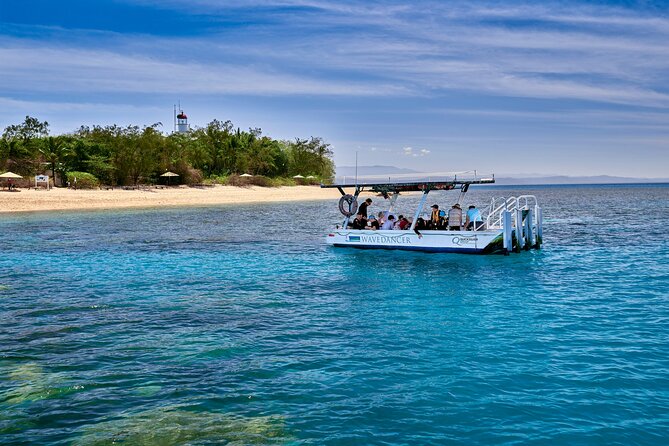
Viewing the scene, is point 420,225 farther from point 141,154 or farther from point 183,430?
point 141,154

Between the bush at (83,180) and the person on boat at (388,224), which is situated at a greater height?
the bush at (83,180)

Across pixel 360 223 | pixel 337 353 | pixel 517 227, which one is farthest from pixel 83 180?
pixel 337 353

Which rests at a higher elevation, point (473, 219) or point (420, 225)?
point (473, 219)

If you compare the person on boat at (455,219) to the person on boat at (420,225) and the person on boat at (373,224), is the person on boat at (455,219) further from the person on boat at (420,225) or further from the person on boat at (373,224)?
the person on boat at (373,224)

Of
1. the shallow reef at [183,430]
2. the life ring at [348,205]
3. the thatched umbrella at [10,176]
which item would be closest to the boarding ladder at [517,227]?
the life ring at [348,205]

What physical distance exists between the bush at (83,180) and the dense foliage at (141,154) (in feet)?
2.80

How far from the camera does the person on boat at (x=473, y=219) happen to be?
2817 centimetres

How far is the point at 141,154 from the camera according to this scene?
298 ft

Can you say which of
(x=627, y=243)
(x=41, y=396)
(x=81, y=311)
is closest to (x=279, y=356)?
(x=41, y=396)

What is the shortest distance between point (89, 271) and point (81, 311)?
831 centimetres

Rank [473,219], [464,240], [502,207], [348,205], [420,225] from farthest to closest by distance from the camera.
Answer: [502,207]
[348,205]
[420,225]
[473,219]
[464,240]

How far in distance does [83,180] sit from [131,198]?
9.64 metres

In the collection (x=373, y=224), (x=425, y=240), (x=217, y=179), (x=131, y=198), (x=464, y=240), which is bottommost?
(x=425, y=240)

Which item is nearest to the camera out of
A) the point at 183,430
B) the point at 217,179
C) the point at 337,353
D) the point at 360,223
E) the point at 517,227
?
the point at 183,430
